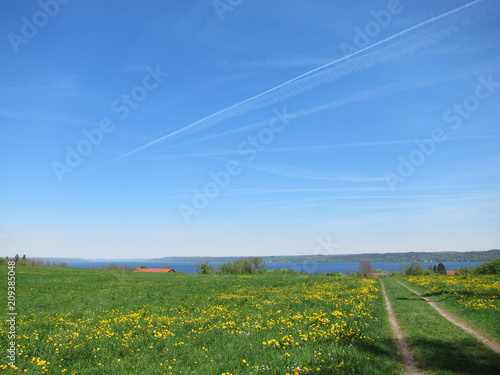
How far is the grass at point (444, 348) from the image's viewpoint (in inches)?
325

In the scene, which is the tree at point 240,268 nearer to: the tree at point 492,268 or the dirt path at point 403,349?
the tree at point 492,268

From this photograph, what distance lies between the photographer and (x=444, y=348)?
9930 millimetres

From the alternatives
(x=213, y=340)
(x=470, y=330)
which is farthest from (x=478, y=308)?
(x=213, y=340)

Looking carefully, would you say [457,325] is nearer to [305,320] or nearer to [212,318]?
[305,320]

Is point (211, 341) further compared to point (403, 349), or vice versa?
point (211, 341)

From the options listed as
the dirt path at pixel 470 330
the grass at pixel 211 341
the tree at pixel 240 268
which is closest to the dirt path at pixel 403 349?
the grass at pixel 211 341

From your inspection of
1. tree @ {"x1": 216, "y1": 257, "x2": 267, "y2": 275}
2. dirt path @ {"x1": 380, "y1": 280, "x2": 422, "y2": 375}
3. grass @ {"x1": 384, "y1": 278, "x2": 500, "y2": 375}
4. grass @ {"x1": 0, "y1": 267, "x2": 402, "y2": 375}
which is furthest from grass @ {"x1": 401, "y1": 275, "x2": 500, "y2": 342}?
tree @ {"x1": 216, "y1": 257, "x2": 267, "y2": 275}

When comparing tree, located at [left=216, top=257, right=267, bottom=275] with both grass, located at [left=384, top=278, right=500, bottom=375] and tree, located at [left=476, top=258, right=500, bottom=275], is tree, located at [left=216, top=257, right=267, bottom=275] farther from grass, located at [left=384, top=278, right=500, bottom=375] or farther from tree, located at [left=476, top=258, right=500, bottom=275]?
grass, located at [left=384, top=278, right=500, bottom=375]

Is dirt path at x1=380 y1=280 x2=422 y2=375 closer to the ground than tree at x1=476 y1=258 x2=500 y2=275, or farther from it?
farther from it

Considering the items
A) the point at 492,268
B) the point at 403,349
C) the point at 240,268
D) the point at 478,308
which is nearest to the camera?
the point at 403,349

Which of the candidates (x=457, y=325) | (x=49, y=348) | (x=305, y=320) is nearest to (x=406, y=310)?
(x=457, y=325)

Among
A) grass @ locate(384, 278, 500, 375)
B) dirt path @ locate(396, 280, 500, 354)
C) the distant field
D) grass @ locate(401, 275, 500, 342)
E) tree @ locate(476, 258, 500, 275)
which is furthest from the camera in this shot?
tree @ locate(476, 258, 500, 275)

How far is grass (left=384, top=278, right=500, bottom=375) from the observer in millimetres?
8258

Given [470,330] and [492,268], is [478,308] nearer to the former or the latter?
[470,330]
